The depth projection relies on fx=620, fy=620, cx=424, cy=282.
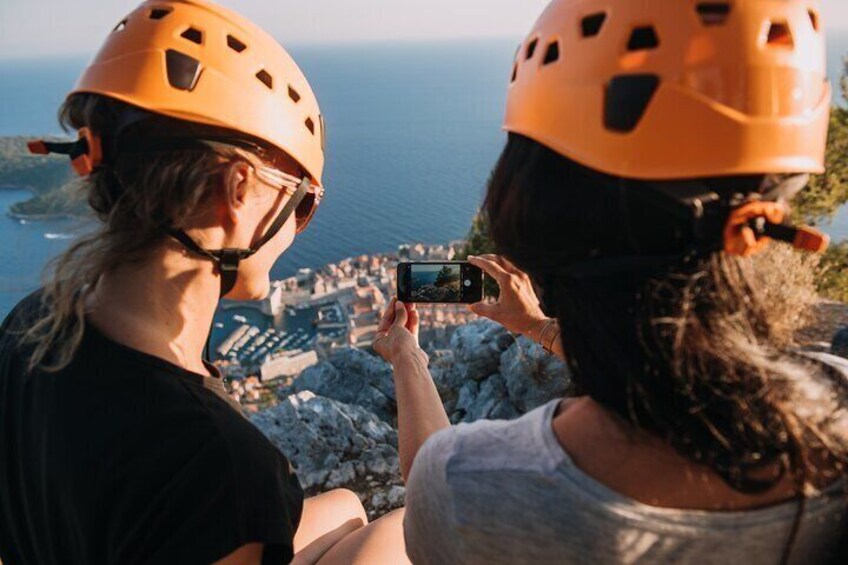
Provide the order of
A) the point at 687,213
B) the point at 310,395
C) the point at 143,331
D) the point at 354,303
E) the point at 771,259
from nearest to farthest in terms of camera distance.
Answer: the point at 687,213 → the point at 771,259 → the point at 143,331 → the point at 310,395 → the point at 354,303

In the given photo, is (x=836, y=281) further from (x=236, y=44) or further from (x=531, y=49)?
(x=236, y=44)

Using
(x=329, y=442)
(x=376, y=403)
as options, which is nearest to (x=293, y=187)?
(x=329, y=442)

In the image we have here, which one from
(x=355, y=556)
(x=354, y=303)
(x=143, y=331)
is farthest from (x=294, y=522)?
(x=354, y=303)

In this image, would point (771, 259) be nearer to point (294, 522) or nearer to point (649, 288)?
point (649, 288)

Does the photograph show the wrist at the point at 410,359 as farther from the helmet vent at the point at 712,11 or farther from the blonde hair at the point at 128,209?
the helmet vent at the point at 712,11

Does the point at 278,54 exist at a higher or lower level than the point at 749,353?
higher
